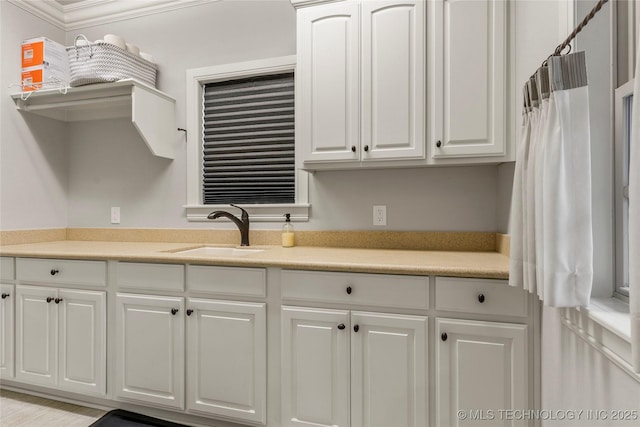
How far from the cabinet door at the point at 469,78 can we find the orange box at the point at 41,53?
8.32 feet

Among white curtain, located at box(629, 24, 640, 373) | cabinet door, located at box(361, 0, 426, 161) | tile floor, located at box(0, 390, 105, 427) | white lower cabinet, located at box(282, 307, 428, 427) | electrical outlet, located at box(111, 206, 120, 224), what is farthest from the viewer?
electrical outlet, located at box(111, 206, 120, 224)

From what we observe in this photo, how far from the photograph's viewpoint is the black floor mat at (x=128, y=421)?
1.84 metres

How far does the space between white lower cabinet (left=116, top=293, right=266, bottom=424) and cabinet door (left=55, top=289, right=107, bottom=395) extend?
0.36 feet

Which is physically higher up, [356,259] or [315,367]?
[356,259]

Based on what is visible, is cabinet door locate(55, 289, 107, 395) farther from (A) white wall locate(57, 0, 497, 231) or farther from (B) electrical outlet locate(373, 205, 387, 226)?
(B) electrical outlet locate(373, 205, 387, 226)

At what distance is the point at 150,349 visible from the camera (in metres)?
1.83

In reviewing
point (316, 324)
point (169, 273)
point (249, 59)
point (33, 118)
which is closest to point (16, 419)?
point (169, 273)

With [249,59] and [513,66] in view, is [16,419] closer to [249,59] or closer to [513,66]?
[249,59]

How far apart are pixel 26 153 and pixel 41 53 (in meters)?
0.71

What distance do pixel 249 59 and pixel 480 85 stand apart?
149 centimetres

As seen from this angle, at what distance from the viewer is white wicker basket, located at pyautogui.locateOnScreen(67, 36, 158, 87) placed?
86.4 inches

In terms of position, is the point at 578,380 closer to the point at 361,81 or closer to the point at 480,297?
the point at 480,297

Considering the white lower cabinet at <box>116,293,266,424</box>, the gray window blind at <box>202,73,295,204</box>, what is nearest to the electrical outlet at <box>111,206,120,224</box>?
the gray window blind at <box>202,73,295,204</box>

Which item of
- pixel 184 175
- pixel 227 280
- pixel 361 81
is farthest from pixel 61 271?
pixel 361 81
